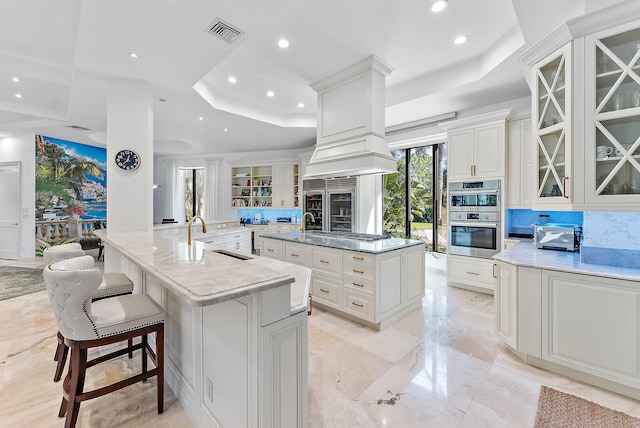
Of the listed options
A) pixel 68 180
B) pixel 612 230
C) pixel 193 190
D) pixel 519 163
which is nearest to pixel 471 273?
pixel 519 163

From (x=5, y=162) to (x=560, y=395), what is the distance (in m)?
9.86

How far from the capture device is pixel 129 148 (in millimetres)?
3182

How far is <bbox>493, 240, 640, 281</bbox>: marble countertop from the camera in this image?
1.87 meters

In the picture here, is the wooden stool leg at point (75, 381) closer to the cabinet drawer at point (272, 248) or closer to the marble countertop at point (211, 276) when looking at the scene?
the marble countertop at point (211, 276)

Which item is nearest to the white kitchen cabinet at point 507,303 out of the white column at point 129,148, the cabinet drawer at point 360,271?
the cabinet drawer at point 360,271

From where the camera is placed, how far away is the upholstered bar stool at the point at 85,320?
1358mm

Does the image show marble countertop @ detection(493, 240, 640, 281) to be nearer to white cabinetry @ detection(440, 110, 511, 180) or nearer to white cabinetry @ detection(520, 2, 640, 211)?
white cabinetry @ detection(520, 2, 640, 211)

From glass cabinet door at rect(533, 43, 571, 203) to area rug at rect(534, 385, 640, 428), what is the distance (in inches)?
55.2

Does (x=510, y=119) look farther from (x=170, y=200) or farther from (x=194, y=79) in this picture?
(x=170, y=200)

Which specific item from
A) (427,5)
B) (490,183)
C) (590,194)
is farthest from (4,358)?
(490,183)

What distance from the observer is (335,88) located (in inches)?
140

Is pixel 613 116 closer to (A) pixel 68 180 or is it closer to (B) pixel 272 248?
(B) pixel 272 248

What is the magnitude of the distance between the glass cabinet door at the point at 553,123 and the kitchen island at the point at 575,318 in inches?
23.1

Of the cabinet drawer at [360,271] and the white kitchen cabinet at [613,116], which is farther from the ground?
the white kitchen cabinet at [613,116]
